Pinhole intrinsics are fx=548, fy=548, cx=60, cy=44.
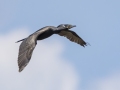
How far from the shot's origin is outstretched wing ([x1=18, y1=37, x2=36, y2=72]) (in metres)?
29.8

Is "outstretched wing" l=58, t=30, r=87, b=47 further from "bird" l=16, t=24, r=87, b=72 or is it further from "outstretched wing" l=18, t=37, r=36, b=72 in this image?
"outstretched wing" l=18, t=37, r=36, b=72

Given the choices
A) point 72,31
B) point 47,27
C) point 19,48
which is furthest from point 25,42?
point 72,31

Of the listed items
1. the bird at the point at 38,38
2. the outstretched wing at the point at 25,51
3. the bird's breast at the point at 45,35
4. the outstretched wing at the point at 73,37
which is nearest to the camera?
the outstretched wing at the point at 25,51

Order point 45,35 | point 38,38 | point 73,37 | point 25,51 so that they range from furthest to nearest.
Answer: point 73,37 → point 45,35 → point 38,38 → point 25,51

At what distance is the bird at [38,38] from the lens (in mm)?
30527

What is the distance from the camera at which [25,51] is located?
3166 cm

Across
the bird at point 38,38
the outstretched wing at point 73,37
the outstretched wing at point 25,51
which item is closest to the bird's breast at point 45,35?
the bird at point 38,38

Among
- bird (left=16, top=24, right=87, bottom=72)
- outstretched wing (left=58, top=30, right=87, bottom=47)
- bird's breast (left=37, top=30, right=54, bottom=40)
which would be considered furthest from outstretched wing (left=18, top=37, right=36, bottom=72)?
outstretched wing (left=58, top=30, right=87, bottom=47)

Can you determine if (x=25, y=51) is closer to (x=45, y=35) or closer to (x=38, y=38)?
(x=38, y=38)

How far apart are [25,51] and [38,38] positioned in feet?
13.4

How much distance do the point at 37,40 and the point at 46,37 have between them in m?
1.30

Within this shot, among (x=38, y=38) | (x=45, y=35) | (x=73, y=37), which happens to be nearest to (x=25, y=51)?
(x=38, y=38)

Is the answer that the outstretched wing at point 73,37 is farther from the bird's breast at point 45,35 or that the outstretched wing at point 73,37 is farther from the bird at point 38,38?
the bird's breast at point 45,35

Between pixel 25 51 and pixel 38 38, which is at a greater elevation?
pixel 38 38
